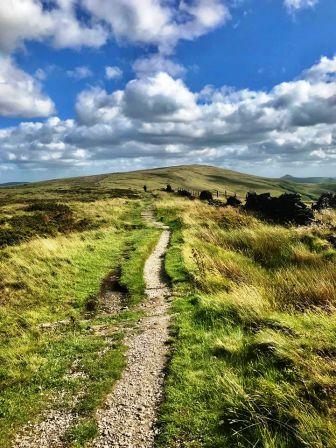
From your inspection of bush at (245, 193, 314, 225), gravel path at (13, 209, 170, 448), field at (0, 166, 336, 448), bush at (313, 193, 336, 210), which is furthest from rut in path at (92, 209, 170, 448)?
bush at (313, 193, 336, 210)

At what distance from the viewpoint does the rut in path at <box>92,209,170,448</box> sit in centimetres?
640

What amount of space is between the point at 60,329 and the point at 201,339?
445 centimetres

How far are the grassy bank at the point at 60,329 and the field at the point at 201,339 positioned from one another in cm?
3

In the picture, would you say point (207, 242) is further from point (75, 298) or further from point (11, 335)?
point (11, 335)

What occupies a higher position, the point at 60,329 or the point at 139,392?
the point at 139,392

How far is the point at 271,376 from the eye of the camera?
7.31m

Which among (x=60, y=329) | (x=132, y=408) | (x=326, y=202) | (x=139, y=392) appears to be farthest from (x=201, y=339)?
(x=326, y=202)

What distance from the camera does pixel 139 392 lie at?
7.64 metres

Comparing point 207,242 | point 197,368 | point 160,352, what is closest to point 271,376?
point 197,368

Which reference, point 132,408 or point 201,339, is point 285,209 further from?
point 132,408

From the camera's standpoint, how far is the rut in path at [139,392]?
6398 millimetres

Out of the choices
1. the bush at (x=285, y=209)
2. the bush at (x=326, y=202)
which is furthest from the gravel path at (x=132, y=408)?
the bush at (x=326, y=202)

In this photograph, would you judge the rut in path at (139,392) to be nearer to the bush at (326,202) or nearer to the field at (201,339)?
the field at (201,339)

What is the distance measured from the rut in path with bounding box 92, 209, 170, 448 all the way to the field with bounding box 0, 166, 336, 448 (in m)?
0.21
